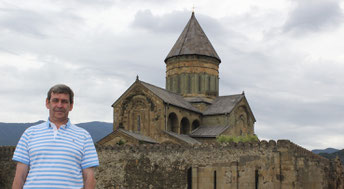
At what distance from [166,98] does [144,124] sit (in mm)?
1964

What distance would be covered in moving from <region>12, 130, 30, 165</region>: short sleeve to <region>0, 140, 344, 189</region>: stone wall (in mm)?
10128

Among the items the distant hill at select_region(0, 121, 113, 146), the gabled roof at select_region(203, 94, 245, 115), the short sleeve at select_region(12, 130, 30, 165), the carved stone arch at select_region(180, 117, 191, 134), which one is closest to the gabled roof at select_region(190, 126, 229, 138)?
the carved stone arch at select_region(180, 117, 191, 134)

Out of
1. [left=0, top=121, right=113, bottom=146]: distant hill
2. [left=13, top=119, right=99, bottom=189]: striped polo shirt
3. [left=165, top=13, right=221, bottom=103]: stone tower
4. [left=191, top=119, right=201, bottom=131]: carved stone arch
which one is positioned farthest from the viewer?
[left=0, top=121, right=113, bottom=146]: distant hill

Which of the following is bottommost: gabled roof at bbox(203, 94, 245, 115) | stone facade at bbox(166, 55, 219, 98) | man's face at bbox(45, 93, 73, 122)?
man's face at bbox(45, 93, 73, 122)

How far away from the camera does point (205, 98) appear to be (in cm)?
2947

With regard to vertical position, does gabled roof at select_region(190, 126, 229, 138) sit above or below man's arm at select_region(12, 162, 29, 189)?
above

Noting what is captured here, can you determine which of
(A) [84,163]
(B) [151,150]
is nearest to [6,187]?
(B) [151,150]

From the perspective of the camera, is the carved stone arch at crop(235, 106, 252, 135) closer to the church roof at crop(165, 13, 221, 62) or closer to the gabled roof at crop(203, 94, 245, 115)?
the gabled roof at crop(203, 94, 245, 115)

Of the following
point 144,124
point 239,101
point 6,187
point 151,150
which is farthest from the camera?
point 239,101

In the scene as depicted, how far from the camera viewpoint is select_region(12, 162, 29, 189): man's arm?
3896 mm

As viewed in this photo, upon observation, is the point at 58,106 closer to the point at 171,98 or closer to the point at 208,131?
the point at 171,98

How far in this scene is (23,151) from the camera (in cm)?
396

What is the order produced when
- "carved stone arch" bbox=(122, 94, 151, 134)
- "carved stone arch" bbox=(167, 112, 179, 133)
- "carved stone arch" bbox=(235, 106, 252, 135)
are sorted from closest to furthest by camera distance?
"carved stone arch" bbox=(122, 94, 151, 134) → "carved stone arch" bbox=(167, 112, 179, 133) → "carved stone arch" bbox=(235, 106, 252, 135)

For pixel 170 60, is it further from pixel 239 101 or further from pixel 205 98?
pixel 239 101
